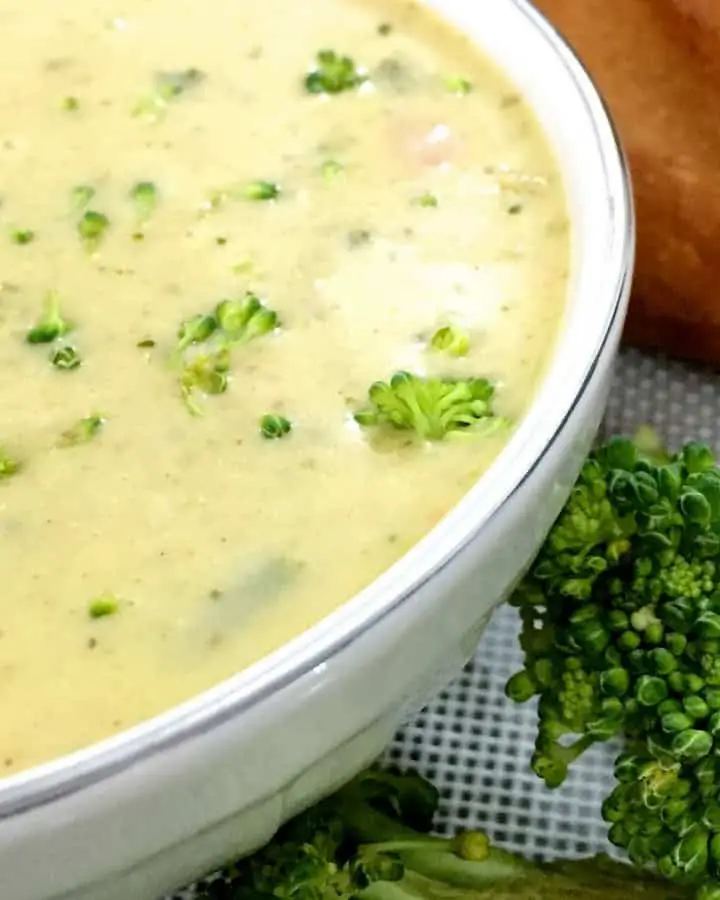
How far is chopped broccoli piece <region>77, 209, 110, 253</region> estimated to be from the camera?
0.78 metres

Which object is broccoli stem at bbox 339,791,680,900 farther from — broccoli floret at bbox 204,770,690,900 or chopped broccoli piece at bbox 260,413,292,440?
chopped broccoli piece at bbox 260,413,292,440

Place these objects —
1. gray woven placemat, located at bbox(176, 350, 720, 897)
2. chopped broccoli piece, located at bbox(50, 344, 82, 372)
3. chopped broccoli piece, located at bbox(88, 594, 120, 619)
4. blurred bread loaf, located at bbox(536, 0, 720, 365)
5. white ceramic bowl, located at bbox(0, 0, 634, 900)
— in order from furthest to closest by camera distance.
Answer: blurred bread loaf, located at bbox(536, 0, 720, 365) < gray woven placemat, located at bbox(176, 350, 720, 897) < chopped broccoli piece, located at bbox(50, 344, 82, 372) < chopped broccoli piece, located at bbox(88, 594, 120, 619) < white ceramic bowl, located at bbox(0, 0, 634, 900)

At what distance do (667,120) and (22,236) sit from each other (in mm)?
524

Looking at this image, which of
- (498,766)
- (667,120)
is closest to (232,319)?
(498,766)

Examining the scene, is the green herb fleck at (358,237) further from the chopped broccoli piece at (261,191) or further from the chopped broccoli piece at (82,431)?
the chopped broccoli piece at (82,431)

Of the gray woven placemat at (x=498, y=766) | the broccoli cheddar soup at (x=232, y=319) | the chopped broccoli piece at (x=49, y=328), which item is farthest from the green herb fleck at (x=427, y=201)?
the gray woven placemat at (x=498, y=766)

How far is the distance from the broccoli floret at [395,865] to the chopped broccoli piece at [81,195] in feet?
1.29

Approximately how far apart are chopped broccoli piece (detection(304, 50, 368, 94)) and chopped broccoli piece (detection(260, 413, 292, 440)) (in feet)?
1.04

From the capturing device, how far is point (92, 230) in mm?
779

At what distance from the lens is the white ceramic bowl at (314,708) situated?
491 millimetres

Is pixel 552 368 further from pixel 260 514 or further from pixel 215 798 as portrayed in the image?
pixel 215 798

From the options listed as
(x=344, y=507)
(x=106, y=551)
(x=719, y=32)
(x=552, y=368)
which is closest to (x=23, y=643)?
(x=106, y=551)

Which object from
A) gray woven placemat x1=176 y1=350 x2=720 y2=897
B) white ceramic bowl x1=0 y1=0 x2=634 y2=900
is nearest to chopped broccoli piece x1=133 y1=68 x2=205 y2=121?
white ceramic bowl x1=0 y1=0 x2=634 y2=900

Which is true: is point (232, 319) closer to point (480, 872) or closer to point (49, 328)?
point (49, 328)
